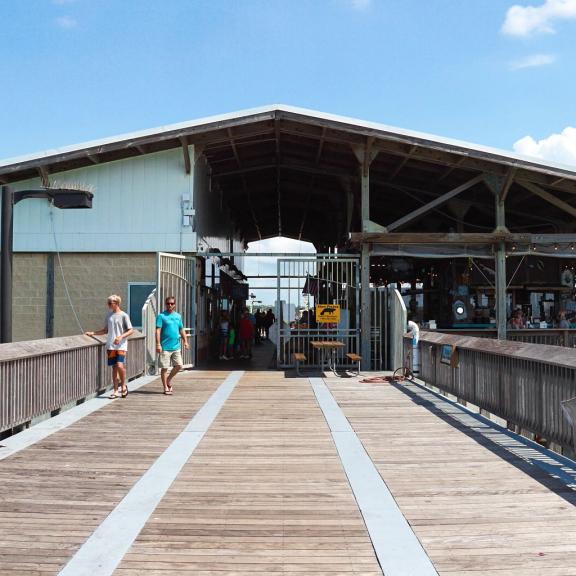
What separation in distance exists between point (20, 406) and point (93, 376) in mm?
2817

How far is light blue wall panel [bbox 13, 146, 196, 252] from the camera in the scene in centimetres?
1546

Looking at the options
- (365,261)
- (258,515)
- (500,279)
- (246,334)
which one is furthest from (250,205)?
(258,515)

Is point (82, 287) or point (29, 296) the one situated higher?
point (82, 287)

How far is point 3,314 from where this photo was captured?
Result: 795cm

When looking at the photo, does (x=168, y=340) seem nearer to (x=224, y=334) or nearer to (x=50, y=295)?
(x=50, y=295)

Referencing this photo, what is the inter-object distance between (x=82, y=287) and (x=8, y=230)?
24.6 feet

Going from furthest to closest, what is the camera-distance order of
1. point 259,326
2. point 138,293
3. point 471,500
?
point 259,326
point 138,293
point 471,500

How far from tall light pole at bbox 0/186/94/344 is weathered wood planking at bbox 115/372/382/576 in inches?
118

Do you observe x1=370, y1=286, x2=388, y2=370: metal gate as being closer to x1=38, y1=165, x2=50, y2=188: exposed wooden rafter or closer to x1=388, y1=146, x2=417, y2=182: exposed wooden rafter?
x1=388, y1=146, x2=417, y2=182: exposed wooden rafter

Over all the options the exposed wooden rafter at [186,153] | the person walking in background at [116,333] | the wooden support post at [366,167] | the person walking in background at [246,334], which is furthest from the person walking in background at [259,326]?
the person walking in background at [116,333]

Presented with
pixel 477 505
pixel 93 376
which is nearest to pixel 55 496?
pixel 477 505

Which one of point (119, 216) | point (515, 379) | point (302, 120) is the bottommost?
point (515, 379)

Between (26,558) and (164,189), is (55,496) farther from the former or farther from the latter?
(164,189)

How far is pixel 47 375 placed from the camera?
801 cm
